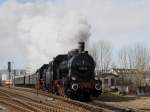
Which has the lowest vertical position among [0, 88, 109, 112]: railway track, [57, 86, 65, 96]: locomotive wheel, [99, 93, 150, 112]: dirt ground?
[99, 93, 150, 112]: dirt ground

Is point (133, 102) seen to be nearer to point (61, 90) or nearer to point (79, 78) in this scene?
point (79, 78)

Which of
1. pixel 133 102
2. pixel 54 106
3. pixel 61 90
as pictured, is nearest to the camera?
pixel 54 106

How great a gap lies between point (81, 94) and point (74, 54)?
10.3 feet

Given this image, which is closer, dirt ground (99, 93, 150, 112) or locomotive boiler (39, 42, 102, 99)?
dirt ground (99, 93, 150, 112)

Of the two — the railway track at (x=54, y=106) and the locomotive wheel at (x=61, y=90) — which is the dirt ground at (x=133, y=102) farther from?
the locomotive wheel at (x=61, y=90)

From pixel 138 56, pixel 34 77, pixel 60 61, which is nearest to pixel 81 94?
pixel 60 61

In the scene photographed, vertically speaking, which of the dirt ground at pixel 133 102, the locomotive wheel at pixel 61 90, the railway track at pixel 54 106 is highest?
the locomotive wheel at pixel 61 90

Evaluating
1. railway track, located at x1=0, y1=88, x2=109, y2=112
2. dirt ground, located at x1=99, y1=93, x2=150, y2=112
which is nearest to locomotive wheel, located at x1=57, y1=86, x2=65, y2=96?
railway track, located at x1=0, y1=88, x2=109, y2=112

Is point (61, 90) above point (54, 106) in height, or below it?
above

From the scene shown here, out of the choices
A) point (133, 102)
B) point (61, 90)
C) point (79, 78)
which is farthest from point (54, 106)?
point (133, 102)

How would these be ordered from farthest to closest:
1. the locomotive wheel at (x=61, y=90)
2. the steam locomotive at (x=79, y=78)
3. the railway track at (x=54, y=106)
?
the locomotive wheel at (x=61, y=90), the steam locomotive at (x=79, y=78), the railway track at (x=54, y=106)

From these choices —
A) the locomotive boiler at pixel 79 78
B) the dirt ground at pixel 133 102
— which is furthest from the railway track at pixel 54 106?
the dirt ground at pixel 133 102

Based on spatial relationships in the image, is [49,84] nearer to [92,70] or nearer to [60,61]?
[60,61]

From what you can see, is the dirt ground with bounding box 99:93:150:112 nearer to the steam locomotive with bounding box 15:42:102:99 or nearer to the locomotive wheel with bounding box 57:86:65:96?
the steam locomotive with bounding box 15:42:102:99
